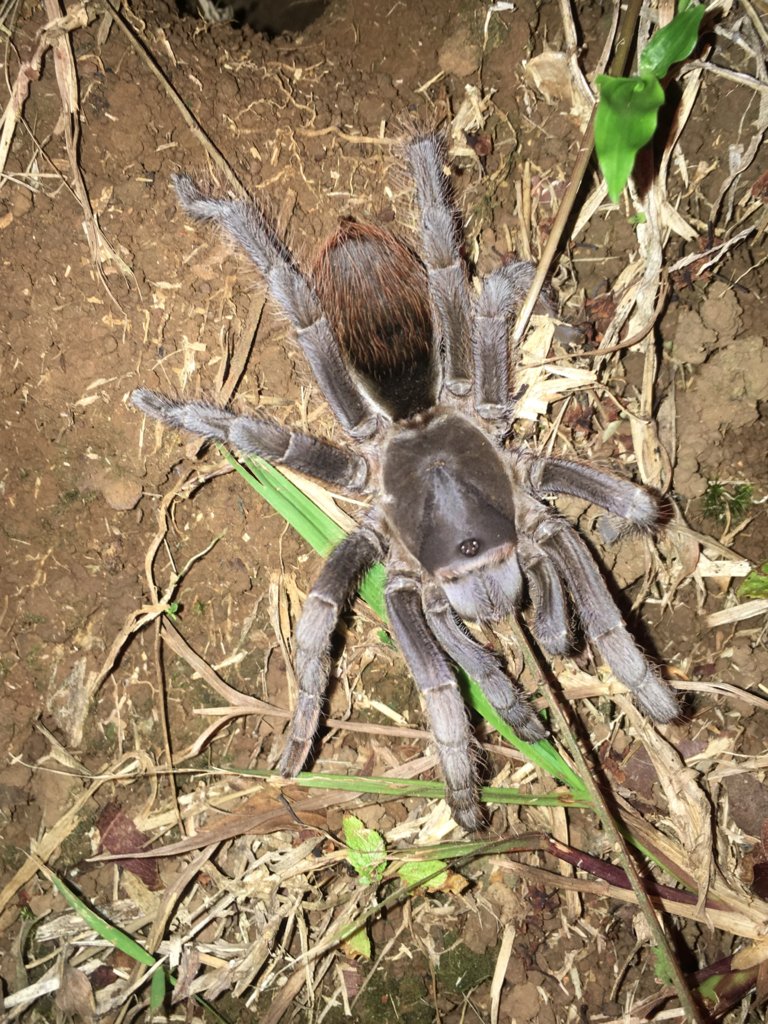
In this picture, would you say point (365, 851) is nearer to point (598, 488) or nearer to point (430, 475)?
point (430, 475)

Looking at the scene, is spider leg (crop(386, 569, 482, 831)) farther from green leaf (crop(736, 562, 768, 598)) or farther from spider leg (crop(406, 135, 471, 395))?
green leaf (crop(736, 562, 768, 598))

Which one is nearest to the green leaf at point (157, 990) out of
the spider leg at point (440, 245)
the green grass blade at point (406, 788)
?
the green grass blade at point (406, 788)

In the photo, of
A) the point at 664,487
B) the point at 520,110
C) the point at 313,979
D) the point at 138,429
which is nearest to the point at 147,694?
the point at 138,429

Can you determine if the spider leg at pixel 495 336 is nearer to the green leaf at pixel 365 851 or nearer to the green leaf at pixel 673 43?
the green leaf at pixel 673 43

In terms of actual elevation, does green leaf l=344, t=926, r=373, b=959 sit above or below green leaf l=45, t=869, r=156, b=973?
below

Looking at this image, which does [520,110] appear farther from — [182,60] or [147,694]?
[147,694]

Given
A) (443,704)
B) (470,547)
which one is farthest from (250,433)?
(443,704)

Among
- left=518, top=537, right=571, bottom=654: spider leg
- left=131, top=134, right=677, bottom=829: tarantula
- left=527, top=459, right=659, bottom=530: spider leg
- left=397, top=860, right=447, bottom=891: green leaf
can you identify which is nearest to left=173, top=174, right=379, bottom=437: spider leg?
left=131, top=134, right=677, bottom=829: tarantula
